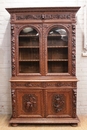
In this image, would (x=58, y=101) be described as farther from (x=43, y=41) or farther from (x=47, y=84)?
(x=43, y=41)

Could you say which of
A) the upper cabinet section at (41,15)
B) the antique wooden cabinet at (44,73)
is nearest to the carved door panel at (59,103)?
the antique wooden cabinet at (44,73)

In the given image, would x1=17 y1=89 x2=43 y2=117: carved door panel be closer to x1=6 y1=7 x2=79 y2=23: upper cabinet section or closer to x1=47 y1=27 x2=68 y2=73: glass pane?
x1=47 y1=27 x2=68 y2=73: glass pane

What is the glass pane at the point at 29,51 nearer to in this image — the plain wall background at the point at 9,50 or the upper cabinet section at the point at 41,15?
the upper cabinet section at the point at 41,15

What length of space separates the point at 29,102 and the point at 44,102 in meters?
0.29

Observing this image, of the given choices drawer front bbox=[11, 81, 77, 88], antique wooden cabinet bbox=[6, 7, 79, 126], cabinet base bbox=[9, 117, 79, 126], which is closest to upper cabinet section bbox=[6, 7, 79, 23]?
antique wooden cabinet bbox=[6, 7, 79, 126]

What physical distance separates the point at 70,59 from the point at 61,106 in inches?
36.1

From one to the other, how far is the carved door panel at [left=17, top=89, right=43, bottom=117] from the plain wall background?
2.25 feet

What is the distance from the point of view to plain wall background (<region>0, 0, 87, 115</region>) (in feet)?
12.8

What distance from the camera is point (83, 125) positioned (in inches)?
137

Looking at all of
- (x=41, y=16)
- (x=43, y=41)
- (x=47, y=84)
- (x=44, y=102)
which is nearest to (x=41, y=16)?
(x=41, y=16)

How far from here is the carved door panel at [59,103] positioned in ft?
11.3
